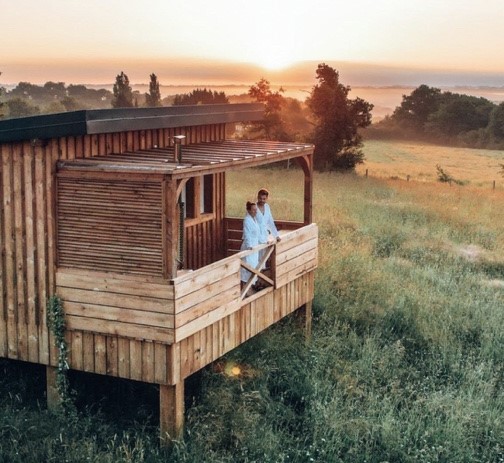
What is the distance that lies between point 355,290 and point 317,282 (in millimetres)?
938

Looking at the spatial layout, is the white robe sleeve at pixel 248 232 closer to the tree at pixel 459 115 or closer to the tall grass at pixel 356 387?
the tall grass at pixel 356 387

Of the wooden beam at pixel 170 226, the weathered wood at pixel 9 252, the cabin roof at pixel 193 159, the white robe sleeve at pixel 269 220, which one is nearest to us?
the wooden beam at pixel 170 226

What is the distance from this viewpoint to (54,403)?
1270 centimetres

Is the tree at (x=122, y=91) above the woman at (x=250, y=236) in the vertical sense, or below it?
above

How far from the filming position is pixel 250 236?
47.7ft

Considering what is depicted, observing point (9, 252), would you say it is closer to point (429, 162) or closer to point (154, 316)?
point (154, 316)

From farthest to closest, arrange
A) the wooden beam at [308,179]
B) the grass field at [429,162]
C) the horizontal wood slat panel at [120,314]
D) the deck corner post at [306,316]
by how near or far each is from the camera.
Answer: the grass field at [429,162]
the deck corner post at [306,316]
the wooden beam at [308,179]
the horizontal wood slat panel at [120,314]

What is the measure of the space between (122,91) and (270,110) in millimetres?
31688

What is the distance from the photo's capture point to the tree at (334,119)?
4422 centimetres

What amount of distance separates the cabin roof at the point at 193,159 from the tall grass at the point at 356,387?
11.4 ft

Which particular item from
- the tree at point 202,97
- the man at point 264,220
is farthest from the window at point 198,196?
the tree at point 202,97

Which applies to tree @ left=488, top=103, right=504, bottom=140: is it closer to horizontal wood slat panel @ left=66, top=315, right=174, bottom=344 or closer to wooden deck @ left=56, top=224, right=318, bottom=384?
wooden deck @ left=56, top=224, right=318, bottom=384

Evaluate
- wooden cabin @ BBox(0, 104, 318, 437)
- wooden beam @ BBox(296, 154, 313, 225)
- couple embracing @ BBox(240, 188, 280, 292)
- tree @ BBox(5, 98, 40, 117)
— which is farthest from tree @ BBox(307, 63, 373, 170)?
tree @ BBox(5, 98, 40, 117)

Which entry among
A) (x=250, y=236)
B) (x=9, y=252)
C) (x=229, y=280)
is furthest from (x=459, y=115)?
(x=9, y=252)
